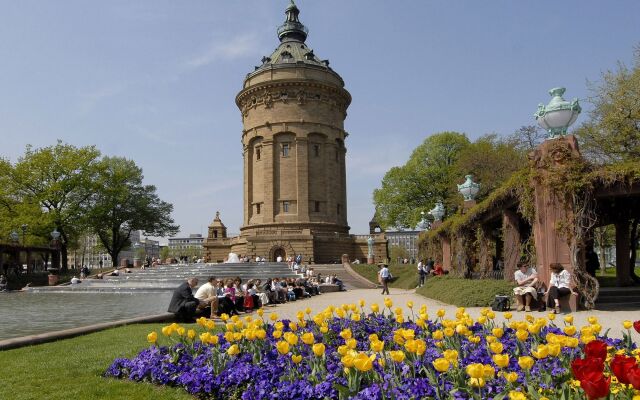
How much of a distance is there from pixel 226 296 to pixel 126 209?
5190 cm

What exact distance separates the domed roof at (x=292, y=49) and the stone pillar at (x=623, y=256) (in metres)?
41.8

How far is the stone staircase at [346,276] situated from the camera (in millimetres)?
37250

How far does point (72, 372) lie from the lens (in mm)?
6992

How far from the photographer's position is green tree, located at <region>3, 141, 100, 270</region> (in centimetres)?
4866

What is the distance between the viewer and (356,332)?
8.14 metres

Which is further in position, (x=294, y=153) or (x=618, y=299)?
(x=294, y=153)

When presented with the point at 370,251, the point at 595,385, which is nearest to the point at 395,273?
the point at 370,251

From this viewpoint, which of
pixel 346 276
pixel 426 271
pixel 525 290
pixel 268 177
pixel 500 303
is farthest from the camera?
pixel 268 177

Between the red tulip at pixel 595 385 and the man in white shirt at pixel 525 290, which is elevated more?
the red tulip at pixel 595 385

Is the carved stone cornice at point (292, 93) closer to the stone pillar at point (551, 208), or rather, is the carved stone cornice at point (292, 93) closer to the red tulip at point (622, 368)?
the stone pillar at point (551, 208)

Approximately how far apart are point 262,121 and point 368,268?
22.3 meters

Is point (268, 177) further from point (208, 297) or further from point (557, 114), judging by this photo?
point (557, 114)

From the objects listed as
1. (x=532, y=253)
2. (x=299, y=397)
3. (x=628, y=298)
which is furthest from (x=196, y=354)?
(x=628, y=298)

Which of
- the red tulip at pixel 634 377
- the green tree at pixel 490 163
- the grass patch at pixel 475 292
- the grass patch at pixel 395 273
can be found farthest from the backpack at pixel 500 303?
the green tree at pixel 490 163
